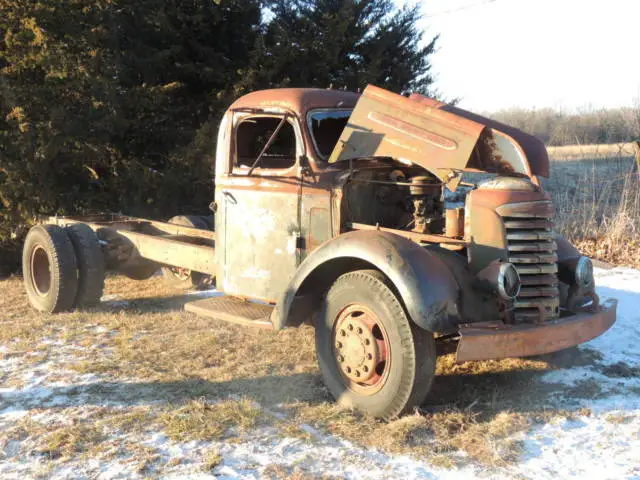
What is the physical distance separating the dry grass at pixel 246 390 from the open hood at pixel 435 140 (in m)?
1.50

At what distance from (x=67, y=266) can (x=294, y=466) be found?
14.1 feet

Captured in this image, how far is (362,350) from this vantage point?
3.84m

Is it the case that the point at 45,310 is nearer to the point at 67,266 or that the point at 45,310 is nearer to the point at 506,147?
the point at 67,266

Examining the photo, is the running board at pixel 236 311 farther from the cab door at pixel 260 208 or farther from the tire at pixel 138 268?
the tire at pixel 138 268

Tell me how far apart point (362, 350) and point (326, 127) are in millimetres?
1923

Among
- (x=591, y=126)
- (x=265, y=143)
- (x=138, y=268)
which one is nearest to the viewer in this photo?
(x=265, y=143)

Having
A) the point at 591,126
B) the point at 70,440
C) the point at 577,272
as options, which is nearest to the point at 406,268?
the point at 577,272

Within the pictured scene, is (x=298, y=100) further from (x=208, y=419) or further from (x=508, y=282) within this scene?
(x=208, y=419)

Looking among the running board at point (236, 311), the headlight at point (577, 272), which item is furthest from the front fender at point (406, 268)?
the headlight at point (577, 272)

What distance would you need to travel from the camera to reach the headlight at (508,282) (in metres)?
3.67

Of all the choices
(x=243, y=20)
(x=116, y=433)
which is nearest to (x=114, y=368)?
(x=116, y=433)

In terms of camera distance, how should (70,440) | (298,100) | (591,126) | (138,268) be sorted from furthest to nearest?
(591,126) < (138,268) < (298,100) < (70,440)

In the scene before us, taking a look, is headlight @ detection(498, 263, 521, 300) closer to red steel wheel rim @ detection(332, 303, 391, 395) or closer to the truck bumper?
the truck bumper

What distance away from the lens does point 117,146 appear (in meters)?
9.34
